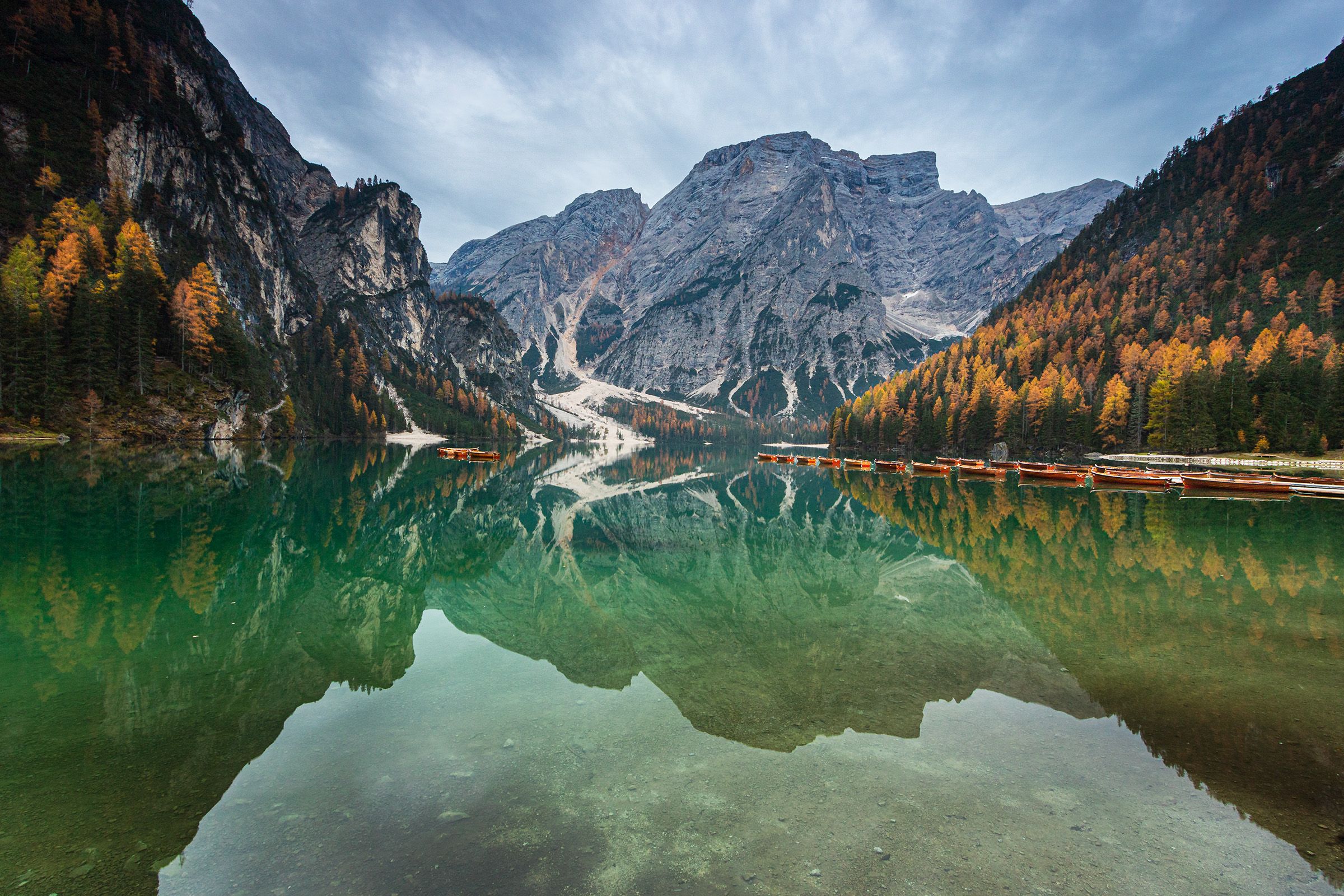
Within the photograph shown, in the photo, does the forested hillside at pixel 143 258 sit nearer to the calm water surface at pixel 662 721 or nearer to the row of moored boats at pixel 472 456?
the row of moored boats at pixel 472 456

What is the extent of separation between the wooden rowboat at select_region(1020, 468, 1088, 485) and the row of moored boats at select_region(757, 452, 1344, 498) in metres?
0.05

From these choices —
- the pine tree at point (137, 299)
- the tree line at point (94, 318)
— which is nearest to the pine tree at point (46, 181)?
the tree line at point (94, 318)

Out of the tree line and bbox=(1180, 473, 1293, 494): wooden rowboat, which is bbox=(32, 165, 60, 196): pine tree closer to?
the tree line

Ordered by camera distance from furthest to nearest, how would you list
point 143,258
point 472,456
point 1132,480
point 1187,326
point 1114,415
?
point 1187,326
point 472,456
point 1114,415
point 143,258
point 1132,480

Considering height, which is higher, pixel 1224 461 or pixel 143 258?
pixel 143 258

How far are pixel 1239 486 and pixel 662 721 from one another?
2301 inches

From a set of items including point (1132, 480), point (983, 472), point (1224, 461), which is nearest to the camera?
point (1132, 480)

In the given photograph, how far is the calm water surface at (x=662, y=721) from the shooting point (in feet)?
20.0

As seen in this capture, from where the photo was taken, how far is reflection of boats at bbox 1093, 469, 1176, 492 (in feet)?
166

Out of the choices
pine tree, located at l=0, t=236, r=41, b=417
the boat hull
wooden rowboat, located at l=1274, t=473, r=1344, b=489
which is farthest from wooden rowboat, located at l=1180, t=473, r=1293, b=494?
pine tree, located at l=0, t=236, r=41, b=417

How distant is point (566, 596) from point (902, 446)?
117873mm

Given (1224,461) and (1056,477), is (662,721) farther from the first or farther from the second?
(1224,461)

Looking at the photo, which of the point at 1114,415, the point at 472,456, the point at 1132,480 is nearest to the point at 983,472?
the point at 1132,480

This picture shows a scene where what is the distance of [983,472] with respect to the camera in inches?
2849
